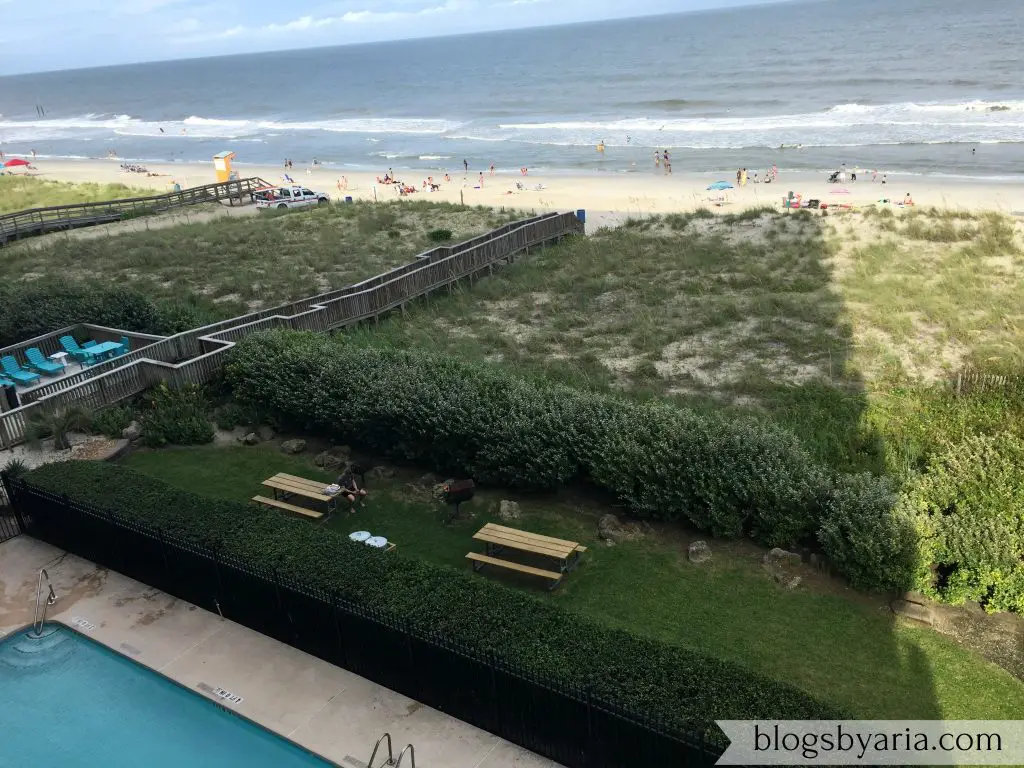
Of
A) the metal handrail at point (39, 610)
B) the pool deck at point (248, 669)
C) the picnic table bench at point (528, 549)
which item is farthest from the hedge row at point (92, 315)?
the picnic table bench at point (528, 549)

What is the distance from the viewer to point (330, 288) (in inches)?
1059

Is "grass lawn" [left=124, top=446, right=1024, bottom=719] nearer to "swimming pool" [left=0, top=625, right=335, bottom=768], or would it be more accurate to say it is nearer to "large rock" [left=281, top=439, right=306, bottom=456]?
"large rock" [left=281, top=439, right=306, bottom=456]

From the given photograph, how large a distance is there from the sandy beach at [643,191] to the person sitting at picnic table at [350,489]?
24.9 metres

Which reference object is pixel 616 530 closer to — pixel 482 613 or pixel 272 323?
pixel 482 613

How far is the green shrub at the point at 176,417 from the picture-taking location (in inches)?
629

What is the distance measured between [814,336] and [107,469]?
1585cm

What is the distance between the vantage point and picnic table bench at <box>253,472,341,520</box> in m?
13.1

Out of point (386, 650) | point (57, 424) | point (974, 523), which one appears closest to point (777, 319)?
point (974, 523)

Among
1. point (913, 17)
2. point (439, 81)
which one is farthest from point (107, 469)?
point (913, 17)

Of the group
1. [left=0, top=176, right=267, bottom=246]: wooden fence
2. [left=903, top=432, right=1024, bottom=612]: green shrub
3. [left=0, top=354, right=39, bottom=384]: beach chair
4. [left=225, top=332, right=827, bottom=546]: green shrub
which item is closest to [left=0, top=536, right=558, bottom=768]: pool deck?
[left=225, top=332, right=827, bottom=546]: green shrub

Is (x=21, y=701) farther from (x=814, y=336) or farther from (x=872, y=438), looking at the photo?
(x=814, y=336)

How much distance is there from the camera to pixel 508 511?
12992 mm

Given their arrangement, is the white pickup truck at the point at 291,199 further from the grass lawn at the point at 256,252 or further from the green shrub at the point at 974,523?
the green shrub at the point at 974,523

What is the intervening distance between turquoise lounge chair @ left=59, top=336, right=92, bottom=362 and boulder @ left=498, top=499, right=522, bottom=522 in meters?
12.3
